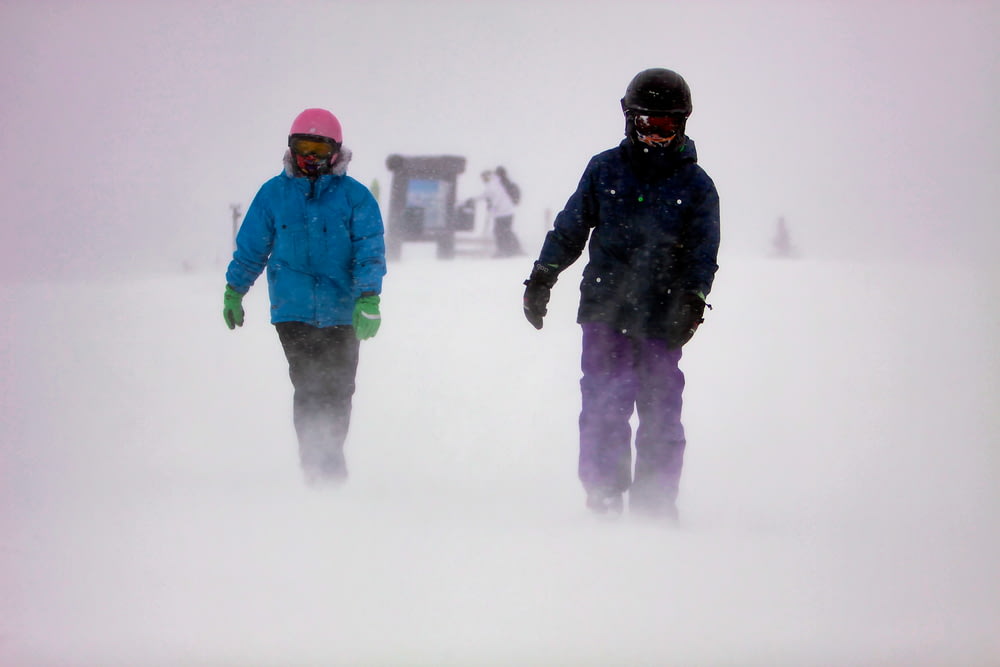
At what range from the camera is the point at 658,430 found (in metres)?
2.62

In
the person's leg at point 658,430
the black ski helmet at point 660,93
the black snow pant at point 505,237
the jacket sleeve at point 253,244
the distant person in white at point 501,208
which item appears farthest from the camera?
the black snow pant at point 505,237

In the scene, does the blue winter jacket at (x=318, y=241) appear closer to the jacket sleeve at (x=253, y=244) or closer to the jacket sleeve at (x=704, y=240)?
the jacket sleeve at (x=253, y=244)

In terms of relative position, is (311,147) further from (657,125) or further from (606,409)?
(606,409)

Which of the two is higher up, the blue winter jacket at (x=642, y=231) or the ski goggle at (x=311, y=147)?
the ski goggle at (x=311, y=147)

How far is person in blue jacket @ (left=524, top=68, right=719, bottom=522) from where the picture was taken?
98.6 inches

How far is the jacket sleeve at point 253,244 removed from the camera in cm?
289

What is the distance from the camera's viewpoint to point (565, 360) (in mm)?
4449

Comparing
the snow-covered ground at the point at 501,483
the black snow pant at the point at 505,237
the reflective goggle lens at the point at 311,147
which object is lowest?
the snow-covered ground at the point at 501,483

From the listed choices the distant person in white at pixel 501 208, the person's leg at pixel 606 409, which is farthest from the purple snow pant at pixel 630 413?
the distant person in white at pixel 501 208

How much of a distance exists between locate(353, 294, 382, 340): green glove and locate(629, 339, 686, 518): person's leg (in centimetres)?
88

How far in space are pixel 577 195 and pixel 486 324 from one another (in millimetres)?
2650

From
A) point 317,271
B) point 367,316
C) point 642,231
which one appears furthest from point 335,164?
point 642,231

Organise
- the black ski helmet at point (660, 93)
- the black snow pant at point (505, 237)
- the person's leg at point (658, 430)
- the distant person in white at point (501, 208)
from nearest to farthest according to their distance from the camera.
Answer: the black ski helmet at point (660, 93) < the person's leg at point (658, 430) < the distant person in white at point (501, 208) < the black snow pant at point (505, 237)

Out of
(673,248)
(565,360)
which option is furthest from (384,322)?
(673,248)
